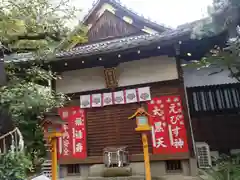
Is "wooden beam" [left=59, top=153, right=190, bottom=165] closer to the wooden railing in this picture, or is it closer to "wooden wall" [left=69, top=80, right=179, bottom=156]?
"wooden wall" [left=69, top=80, right=179, bottom=156]

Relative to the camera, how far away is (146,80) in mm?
8578

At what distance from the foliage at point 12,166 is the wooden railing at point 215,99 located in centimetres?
685

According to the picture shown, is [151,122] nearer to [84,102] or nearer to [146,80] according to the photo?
[146,80]

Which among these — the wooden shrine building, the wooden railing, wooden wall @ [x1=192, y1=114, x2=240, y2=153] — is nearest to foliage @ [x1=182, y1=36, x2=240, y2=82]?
the wooden shrine building

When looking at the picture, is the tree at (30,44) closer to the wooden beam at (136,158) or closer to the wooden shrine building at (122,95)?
the wooden shrine building at (122,95)

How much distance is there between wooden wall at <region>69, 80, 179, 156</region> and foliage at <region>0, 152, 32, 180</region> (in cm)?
345

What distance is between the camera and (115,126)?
8.63 meters

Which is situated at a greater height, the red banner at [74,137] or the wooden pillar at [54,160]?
the red banner at [74,137]

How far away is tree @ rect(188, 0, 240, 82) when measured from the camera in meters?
5.98

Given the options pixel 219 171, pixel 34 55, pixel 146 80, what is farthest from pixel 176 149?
pixel 34 55

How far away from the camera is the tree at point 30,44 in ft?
21.5

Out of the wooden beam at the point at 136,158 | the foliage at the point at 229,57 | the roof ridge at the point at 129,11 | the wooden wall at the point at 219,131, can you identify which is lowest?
the wooden beam at the point at 136,158

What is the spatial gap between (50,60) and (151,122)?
4035 mm

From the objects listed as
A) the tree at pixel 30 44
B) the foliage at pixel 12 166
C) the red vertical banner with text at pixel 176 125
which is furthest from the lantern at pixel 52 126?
the red vertical banner with text at pixel 176 125
